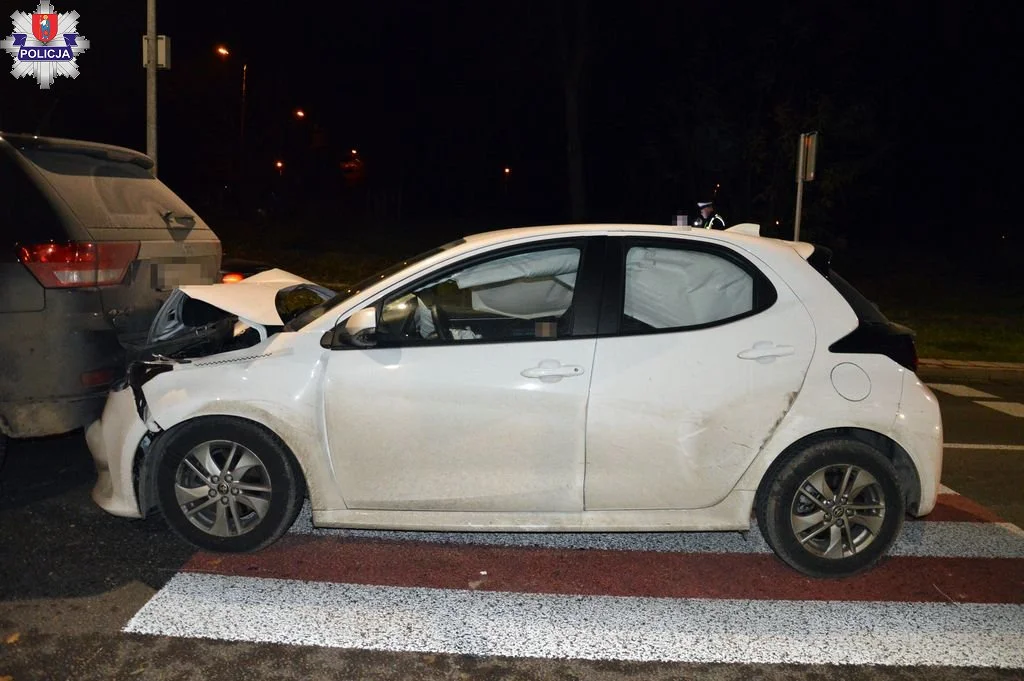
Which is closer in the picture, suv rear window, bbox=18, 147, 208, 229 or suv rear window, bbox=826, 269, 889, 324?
suv rear window, bbox=826, 269, 889, 324

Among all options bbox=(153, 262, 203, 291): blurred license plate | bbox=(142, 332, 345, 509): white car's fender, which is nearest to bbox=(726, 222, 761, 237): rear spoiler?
bbox=(142, 332, 345, 509): white car's fender

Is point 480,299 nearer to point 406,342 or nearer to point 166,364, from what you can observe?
point 406,342

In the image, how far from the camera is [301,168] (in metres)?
65.4

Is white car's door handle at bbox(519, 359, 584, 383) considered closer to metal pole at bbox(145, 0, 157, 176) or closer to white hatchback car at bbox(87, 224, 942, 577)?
white hatchback car at bbox(87, 224, 942, 577)

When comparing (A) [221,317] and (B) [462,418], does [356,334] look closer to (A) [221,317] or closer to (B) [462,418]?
(B) [462,418]

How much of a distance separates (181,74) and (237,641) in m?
50.2

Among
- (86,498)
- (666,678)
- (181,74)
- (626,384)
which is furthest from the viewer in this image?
(181,74)

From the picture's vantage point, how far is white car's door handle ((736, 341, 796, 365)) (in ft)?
15.2

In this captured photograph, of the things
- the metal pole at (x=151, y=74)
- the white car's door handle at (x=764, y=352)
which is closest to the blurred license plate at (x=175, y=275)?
the white car's door handle at (x=764, y=352)

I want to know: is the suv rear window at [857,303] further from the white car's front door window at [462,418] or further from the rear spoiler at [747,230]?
the white car's front door window at [462,418]

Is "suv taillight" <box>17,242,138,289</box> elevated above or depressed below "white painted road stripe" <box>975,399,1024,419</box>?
above

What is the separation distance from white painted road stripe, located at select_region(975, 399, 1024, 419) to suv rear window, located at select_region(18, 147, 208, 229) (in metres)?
7.59

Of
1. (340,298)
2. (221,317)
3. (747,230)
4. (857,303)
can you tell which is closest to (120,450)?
(340,298)

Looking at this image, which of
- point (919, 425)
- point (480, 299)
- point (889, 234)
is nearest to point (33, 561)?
point (480, 299)
